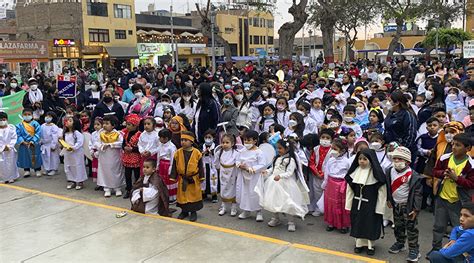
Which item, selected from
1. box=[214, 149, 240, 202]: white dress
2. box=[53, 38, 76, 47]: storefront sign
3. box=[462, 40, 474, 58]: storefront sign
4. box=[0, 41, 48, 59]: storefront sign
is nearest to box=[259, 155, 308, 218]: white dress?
box=[214, 149, 240, 202]: white dress

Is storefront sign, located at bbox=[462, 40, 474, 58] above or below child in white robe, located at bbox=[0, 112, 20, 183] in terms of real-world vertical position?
above

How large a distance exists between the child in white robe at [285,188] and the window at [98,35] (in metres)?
43.1

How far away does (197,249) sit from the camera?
5473 mm

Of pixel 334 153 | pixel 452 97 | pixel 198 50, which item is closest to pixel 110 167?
pixel 334 153

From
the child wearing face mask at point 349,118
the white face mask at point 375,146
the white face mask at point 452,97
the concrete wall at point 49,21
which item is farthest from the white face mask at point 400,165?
the concrete wall at point 49,21

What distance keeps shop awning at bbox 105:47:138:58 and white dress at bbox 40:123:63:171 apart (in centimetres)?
3816

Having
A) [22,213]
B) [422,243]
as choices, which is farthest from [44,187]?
[422,243]

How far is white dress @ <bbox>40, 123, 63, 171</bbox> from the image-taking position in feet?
31.0

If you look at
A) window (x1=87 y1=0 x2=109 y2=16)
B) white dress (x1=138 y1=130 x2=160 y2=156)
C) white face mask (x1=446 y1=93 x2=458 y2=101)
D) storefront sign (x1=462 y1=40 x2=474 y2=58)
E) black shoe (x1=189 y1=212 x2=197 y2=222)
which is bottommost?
black shoe (x1=189 y1=212 x2=197 y2=222)

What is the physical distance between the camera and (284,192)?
6156 mm

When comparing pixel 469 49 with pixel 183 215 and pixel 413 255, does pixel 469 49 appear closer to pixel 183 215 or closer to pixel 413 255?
pixel 413 255

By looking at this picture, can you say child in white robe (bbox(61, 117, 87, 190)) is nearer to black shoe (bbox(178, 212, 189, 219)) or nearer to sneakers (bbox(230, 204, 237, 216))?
black shoe (bbox(178, 212, 189, 219))

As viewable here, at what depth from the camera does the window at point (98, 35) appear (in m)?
46.0

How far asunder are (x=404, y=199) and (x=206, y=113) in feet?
13.0
